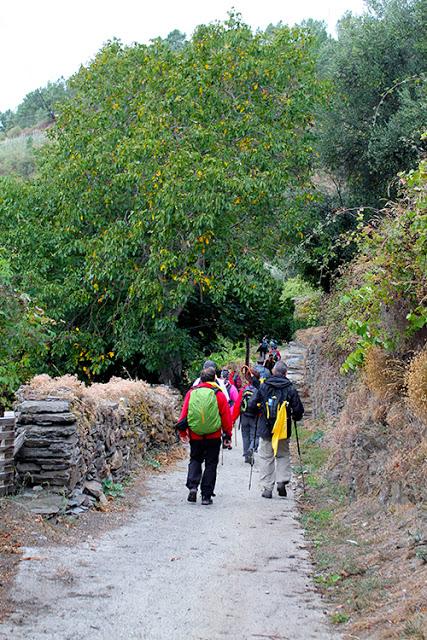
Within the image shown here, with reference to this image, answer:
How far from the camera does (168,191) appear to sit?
66.9 feet

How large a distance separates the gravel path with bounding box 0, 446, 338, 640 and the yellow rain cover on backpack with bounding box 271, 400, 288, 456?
1.67 meters

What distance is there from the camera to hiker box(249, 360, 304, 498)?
40.8ft

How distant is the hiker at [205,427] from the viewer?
11.5m

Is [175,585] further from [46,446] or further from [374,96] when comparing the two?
[374,96]

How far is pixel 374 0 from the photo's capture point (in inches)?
806

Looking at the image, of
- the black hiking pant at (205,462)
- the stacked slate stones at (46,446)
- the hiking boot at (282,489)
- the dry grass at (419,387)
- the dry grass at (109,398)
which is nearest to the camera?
the dry grass at (419,387)

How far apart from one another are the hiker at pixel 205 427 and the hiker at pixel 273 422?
90 centimetres

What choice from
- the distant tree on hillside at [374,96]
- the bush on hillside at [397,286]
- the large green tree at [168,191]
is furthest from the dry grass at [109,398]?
the distant tree on hillside at [374,96]

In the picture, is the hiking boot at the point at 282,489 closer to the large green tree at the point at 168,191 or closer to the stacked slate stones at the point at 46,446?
the stacked slate stones at the point at 46,446

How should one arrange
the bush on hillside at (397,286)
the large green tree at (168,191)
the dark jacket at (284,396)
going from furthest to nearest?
the large green tree at (168,191)
the dark jacket at (284,396)
the bush on hillside at (397,286)

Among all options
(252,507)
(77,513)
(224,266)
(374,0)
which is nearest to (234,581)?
(77,513)

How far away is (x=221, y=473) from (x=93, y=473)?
15.0 feet

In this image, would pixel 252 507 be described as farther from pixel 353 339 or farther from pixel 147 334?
pixel 147 334

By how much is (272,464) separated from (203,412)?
5.78ft
